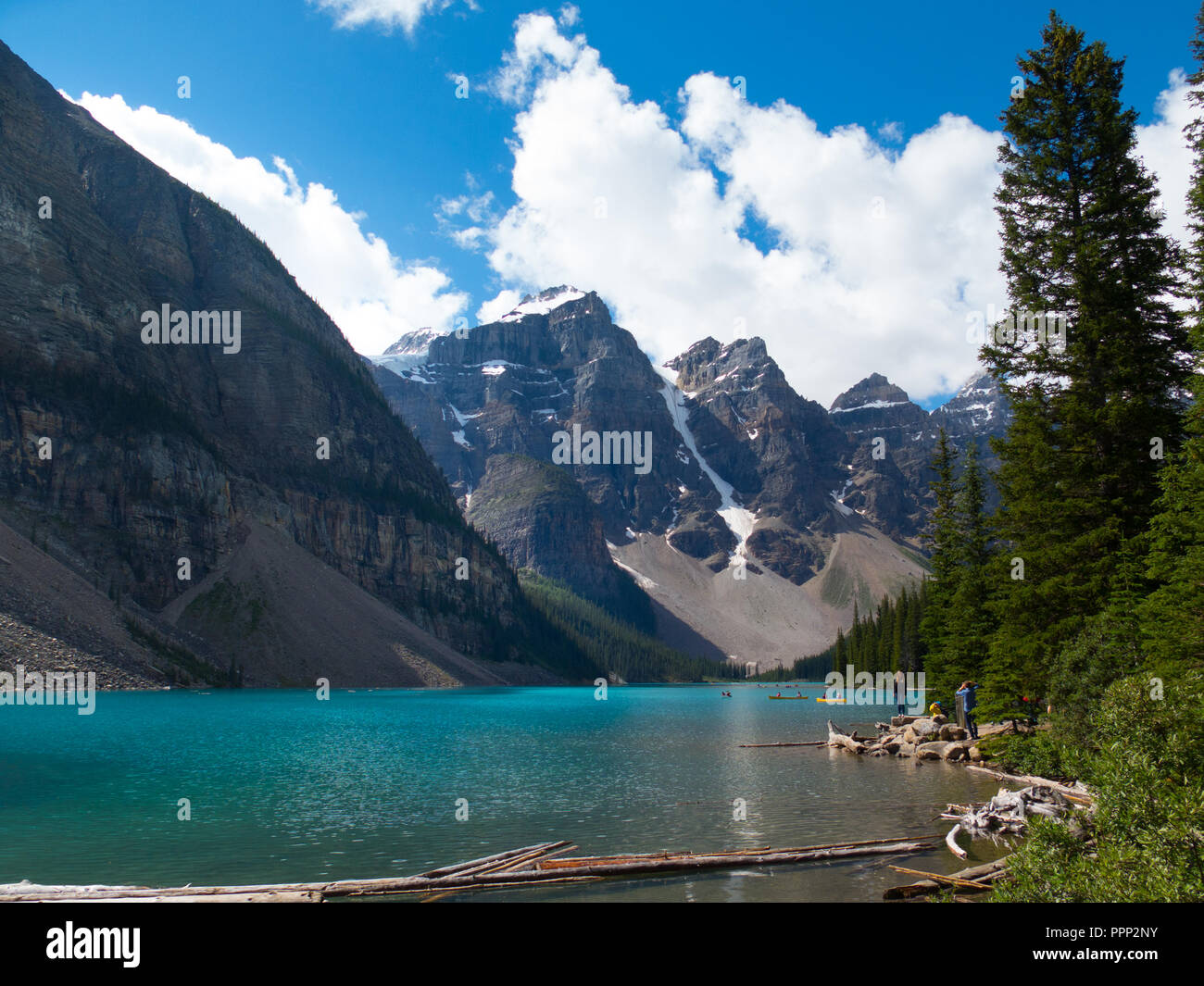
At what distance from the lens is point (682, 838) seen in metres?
22.2

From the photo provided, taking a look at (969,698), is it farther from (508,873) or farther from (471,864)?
(471,864)

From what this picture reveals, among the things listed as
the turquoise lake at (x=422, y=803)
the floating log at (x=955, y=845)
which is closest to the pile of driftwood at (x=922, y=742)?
the turquoise lake at (x=422, y=803)

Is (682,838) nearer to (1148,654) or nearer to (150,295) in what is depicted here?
(1148,654)

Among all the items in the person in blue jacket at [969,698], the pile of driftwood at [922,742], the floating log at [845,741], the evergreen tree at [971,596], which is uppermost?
the evergreen tree at [971,596]

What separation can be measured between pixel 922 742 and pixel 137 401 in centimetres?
15164

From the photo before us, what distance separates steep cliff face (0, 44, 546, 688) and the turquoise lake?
271ft

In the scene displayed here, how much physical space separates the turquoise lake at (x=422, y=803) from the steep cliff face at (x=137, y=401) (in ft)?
271

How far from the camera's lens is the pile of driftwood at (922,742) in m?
40.0

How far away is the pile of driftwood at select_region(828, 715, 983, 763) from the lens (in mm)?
40000

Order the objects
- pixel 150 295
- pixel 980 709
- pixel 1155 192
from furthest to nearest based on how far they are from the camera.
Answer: pixel 150 295
pixel 980 709
pixel 1155 192

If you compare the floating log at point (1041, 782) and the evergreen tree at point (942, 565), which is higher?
the evergreen tree at point (942, 565)

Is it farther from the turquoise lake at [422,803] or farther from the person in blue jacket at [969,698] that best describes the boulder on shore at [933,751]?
the person in blue jacket at [969,698]
